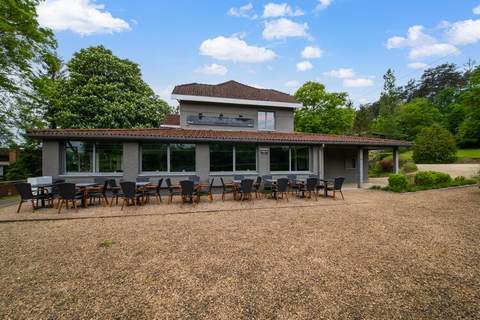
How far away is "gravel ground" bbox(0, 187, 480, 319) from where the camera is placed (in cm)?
261

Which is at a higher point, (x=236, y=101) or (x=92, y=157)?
(x=236, y=101)

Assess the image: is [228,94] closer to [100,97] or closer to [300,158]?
[300,158]

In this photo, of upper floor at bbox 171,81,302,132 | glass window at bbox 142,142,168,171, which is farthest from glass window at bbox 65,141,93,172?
upper floor at bbox 171,81,302,132

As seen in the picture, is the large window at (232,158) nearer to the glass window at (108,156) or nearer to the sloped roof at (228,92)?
the sloped roof at (228,92)

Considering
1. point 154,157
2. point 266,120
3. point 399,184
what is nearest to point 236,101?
point 266,120

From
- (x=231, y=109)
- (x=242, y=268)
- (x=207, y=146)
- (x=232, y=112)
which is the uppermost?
(x=231, y=109)

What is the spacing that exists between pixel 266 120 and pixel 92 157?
10.8 metres

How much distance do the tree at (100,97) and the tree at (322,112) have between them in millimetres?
19226

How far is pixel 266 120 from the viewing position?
613 inches

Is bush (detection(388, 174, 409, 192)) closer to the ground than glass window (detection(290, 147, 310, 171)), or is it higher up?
closer to the ground

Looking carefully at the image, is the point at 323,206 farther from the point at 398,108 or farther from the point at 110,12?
the point at 398,108

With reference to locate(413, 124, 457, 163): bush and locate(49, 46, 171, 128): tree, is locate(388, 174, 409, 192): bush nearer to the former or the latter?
locate(49, 46, 171, 128): tree

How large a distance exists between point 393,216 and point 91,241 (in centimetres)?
860

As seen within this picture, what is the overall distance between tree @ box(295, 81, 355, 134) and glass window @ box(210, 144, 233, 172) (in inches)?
805
